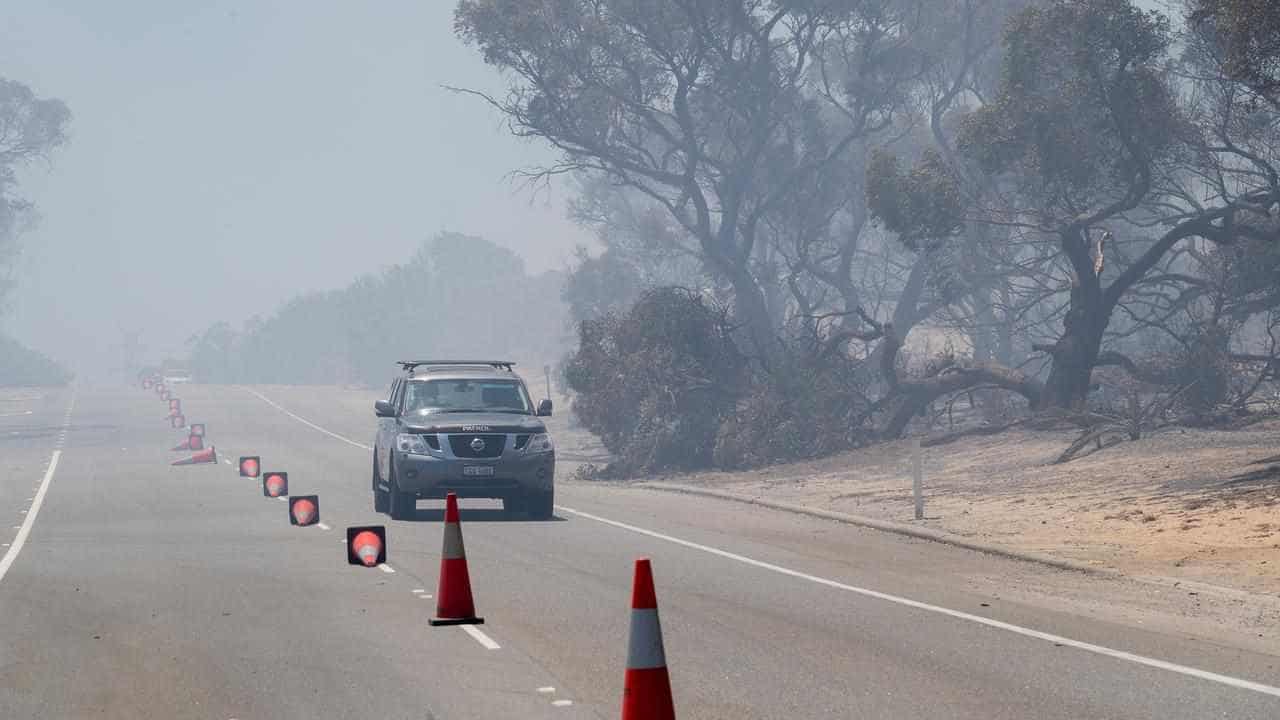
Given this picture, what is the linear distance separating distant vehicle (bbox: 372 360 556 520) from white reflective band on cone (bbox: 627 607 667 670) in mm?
12341

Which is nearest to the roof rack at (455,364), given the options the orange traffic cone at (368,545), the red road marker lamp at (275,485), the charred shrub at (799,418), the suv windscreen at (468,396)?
the suv windscreen at (468,396)

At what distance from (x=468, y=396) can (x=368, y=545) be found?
23.5ft

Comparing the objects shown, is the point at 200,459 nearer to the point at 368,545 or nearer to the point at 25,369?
the point at 368,545

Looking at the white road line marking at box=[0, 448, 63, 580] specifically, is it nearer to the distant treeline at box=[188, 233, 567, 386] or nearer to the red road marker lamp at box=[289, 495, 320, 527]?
the red road marker lamp at box=[289, 495, 320, 527]

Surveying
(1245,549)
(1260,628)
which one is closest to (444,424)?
(1245,549)

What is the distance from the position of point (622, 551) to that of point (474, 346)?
411 ft

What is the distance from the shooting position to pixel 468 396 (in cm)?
2198

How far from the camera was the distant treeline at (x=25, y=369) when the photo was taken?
404 ft

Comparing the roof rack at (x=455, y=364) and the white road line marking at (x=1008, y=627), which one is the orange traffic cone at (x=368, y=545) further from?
the roof rack at (x=455, y=364)

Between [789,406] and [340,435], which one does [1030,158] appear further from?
[340,435]

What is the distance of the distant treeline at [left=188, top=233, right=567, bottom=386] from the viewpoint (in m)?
132

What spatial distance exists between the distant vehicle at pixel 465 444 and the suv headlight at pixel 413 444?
0.04ft

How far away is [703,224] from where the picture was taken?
4616 cm

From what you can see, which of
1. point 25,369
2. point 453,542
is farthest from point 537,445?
point 25,369
